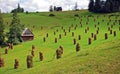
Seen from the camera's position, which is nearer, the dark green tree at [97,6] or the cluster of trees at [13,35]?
the cluster of trees at [13,35]

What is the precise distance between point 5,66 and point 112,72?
26.3m

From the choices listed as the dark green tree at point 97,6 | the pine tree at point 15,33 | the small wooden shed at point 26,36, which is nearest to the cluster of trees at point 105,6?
the dark green tree at point 97,6

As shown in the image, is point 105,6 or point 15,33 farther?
point 105,6

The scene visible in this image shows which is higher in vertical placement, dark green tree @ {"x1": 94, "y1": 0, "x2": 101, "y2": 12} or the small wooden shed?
dark green tree @ {"x1": 94, "y1": 0, "x2": 101, "y2": 12}

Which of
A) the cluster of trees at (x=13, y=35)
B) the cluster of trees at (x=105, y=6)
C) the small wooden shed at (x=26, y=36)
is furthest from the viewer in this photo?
the cluster of trees at (x=105, y=6)

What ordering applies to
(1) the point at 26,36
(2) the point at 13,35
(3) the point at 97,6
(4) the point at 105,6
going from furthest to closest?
(3) the point at 97,6, (4) the point at 105,6, (1) the point at 26,36, (2) the point at 13,35

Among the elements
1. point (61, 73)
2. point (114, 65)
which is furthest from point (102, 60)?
point (61, 73)

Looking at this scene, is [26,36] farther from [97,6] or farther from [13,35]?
[97,6]

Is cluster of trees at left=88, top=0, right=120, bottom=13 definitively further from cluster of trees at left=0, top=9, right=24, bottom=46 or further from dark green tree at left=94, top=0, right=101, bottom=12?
cluster of trees at left=0, top=9, right=24, bottom=46

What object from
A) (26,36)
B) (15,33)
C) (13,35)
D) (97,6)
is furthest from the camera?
(97,6)

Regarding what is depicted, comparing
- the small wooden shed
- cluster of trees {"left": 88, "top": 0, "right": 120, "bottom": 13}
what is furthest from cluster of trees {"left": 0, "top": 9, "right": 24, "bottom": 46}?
cluster of trees {"left": 88, "top": 0, "right": 120, "bottom": 13}

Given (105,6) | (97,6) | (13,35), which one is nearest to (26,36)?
(13,35)

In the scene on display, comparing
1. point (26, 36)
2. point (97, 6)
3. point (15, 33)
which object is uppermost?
point (97, 6)

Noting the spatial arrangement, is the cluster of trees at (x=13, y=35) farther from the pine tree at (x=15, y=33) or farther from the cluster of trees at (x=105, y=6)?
the cluster of trees at (x=105, y=6)
